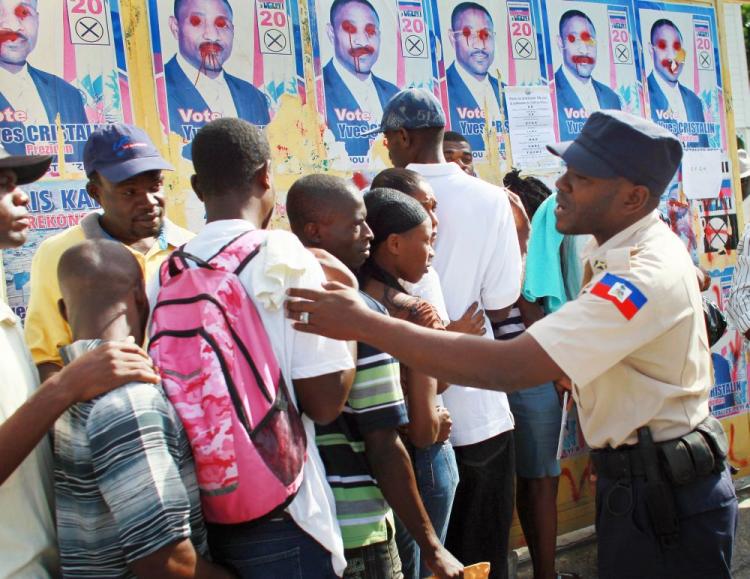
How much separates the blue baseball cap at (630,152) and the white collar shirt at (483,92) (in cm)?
218

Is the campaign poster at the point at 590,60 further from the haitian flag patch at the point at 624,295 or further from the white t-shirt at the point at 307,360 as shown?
the white t-shirt at the point at 307,360

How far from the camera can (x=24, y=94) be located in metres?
3.29

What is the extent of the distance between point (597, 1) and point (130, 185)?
3163 mm

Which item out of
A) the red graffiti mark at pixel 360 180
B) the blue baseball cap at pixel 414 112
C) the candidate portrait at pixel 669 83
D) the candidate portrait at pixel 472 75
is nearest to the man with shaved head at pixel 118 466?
→ the blue baseball cap at pixel 414 112

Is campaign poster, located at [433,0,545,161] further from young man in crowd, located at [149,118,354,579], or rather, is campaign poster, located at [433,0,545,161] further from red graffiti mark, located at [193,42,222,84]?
young man in crowd, located at [149,118,354,579]

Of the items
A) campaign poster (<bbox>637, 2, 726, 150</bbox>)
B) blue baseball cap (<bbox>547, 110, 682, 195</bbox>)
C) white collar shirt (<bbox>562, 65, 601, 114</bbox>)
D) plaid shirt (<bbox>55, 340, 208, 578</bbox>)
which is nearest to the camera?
plaid shirt (<bbox>55, 340, 208, 578</bbox>)

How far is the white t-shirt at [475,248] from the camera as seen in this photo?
338cm

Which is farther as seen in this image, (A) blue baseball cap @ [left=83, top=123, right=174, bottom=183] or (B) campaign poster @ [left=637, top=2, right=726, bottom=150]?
(B) campaign poster @ [left=637, top=2, right=726, bottom=150]

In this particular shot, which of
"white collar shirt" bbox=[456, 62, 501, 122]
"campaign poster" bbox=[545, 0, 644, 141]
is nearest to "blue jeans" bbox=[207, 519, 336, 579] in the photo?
"white collar shirt" bbox=[456, 62, 501, 122]

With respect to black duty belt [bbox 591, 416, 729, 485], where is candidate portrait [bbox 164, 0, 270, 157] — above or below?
above

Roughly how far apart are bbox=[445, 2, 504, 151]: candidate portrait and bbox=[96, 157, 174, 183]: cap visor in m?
1.99

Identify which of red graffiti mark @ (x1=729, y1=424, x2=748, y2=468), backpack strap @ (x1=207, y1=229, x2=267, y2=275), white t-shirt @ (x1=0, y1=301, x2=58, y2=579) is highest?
backpack strap @ (x1=207, y1=229, x2=267, y2=275)

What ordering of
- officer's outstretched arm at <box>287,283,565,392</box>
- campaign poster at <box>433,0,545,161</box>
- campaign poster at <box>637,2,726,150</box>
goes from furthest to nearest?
campaign poster at <box>637,2,726,150</box>
campaign poster at <box>433,0,545,161</box>
officer's outstretched arm at <box>287,283,565,392</box>

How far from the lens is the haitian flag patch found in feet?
6.89
